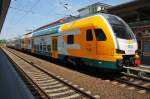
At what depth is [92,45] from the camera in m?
14.2

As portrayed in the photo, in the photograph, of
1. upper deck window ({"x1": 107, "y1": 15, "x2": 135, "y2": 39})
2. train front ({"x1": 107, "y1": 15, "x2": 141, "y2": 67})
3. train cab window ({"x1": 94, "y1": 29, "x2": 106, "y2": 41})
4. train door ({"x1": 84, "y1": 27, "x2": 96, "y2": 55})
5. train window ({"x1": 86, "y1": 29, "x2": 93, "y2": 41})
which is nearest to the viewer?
train front ({"x1": 107, "y1": 15, "x2": 141, "y2": 67})

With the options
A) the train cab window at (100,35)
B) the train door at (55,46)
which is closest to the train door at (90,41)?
the train cab window at (100,35)

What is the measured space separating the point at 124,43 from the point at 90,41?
1.85 m

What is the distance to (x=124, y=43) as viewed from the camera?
13.5 meters

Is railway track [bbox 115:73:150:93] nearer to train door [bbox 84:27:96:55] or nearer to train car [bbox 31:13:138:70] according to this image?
train car [bbox 31:13:138:70]

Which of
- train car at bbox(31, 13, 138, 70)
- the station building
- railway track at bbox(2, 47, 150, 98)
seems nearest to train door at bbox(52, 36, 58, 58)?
train car at bbox(31, 13, 138, 70)

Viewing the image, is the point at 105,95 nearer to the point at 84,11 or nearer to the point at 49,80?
the point at 49,80

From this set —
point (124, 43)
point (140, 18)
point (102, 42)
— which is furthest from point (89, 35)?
point (140, 18)

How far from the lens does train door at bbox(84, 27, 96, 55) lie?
1406cm

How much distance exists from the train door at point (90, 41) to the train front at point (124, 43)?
1.15 metres

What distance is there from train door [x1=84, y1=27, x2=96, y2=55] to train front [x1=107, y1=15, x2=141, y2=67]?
45.1 inches

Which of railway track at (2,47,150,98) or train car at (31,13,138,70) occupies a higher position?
train car at (31,13,138,70)

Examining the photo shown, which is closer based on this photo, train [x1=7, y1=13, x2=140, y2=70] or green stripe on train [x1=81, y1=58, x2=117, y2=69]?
green stripe on train [x1=81, y1=58, x2=117, y2=69]

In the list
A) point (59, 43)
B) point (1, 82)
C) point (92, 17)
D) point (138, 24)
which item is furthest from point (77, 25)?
point (138, 24)
